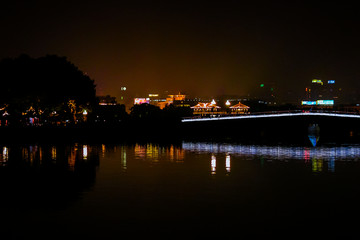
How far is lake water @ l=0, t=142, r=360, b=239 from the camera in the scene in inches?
593

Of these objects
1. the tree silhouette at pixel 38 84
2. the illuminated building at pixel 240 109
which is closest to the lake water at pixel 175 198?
the tree silhouette at pixel 38 84


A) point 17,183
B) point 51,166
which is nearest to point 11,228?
point 17,183

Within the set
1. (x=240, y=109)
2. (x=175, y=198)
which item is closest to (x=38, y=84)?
(x=175, y=198)

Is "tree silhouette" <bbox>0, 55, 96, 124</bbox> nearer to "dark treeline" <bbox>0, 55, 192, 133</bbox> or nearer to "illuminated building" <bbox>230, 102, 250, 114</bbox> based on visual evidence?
"dark treeline" <bbox>0, 55, 192, 133</bbox>

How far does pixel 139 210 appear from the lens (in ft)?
56.9

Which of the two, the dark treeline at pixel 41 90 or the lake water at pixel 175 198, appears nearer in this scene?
the lake water at pixel 175 198

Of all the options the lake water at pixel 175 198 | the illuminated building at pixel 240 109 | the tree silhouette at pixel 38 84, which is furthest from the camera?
the illuminated building at pixel 240 109

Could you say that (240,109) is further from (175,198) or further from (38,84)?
(175,198)

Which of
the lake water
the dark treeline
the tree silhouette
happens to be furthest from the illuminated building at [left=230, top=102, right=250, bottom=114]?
the lake water

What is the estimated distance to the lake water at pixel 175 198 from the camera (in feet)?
49.4

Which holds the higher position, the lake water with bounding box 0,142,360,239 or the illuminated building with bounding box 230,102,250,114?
the illuminated building with bounding box 230,102,250,114

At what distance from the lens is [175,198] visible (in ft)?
63.9

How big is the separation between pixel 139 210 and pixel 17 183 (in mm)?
8121

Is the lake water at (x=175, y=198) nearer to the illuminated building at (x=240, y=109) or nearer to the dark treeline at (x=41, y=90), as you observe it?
the dark treeline at (x=41, y=90)
